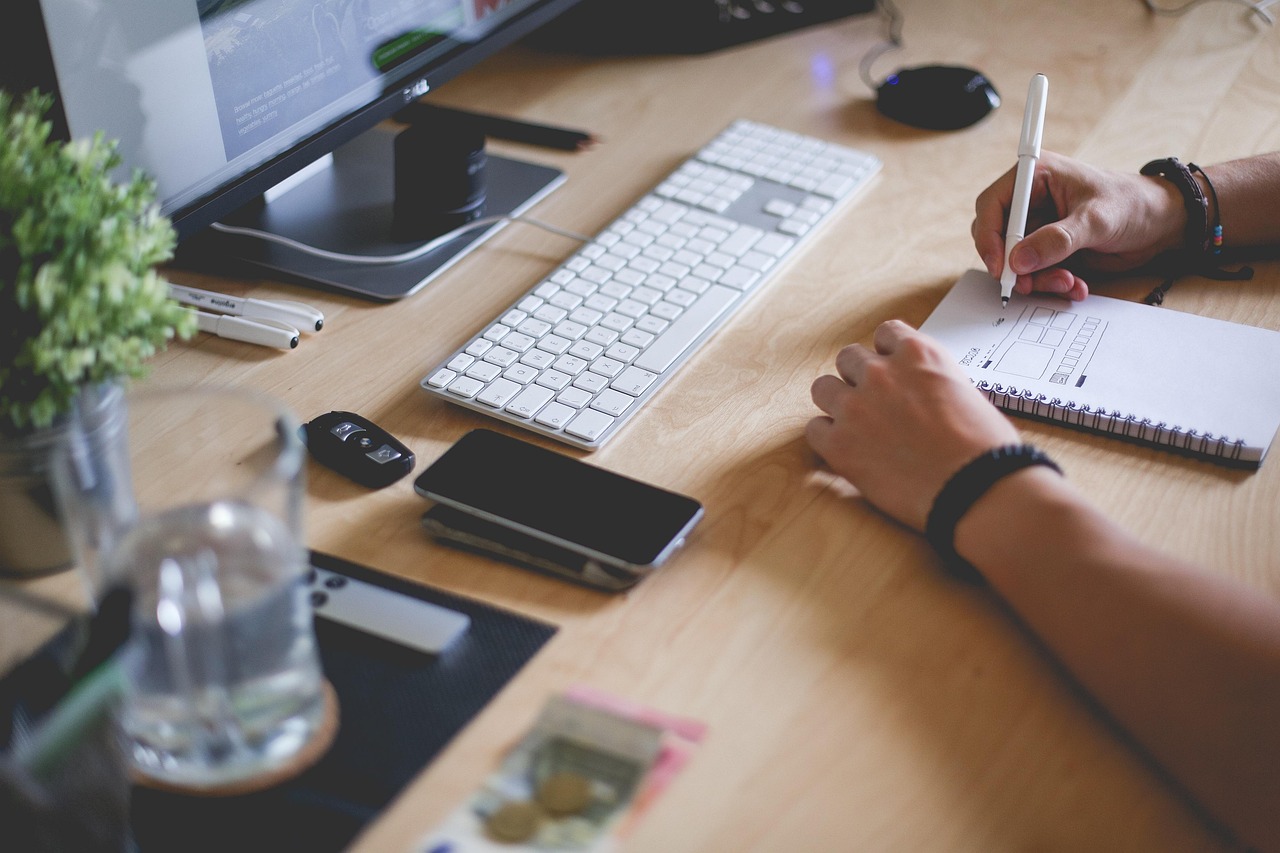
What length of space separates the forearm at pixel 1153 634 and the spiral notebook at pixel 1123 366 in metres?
0.16

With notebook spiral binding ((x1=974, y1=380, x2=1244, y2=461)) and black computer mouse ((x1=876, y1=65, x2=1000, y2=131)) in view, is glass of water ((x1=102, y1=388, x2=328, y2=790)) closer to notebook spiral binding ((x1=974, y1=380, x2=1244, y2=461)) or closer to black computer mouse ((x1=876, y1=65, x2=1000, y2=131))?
notebook spiral binding ((x1=974, y1=380, x2=1244, y2=461))

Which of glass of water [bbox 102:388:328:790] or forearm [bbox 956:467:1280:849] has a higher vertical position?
glass of water [bbox 102:388:328:790]

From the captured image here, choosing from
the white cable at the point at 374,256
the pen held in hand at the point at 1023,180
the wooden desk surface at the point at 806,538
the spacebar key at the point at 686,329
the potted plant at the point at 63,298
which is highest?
the potted plant at the point at 63,298

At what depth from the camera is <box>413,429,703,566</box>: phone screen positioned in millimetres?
719

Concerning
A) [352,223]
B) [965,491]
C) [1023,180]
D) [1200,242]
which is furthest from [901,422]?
[352,223]

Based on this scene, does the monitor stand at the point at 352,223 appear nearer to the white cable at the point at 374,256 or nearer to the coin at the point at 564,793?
the white cable at the point at 374,256

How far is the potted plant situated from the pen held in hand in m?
0.66

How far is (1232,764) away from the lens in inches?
23.4

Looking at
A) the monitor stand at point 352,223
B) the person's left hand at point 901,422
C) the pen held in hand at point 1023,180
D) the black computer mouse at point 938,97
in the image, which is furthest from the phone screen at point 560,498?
the black computer mouse at point 938,97

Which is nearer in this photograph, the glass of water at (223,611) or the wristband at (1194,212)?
the glass of water at (223,611)

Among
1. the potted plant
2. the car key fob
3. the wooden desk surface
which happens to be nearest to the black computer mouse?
the wooden desk surface

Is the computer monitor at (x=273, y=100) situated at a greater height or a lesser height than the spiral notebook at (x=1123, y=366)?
greater

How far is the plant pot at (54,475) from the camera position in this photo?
2.10 feet

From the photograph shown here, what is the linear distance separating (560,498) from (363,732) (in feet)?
0.66
